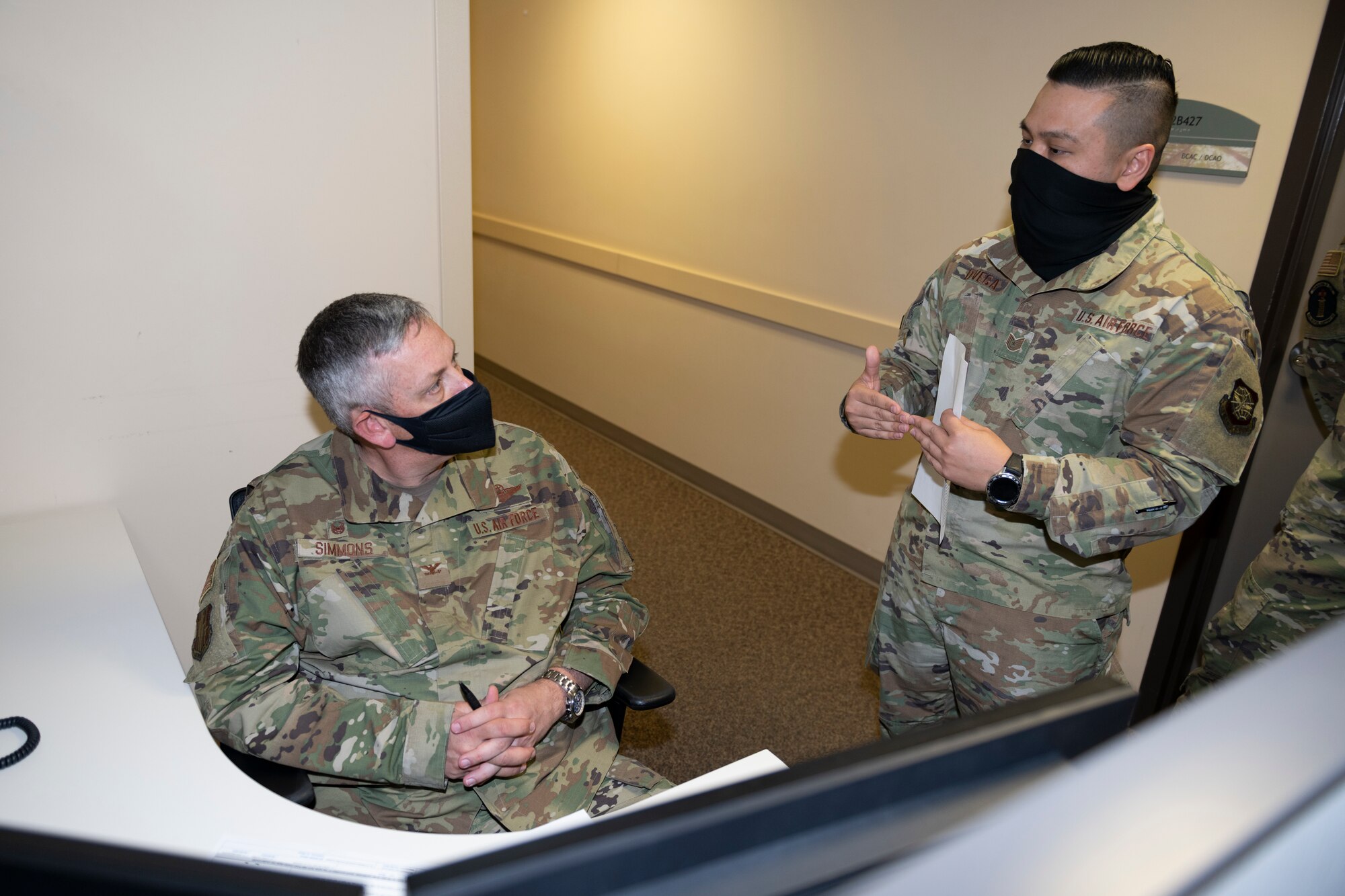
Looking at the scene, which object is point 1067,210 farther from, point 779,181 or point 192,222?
point 779,181

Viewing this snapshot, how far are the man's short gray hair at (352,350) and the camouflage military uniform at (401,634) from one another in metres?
0.12

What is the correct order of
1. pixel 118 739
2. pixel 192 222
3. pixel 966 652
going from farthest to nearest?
1. pixel 192 222
2. pixel 966 652
3. pixel 118 739

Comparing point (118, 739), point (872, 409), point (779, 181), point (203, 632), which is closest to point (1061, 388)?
point (872, 409)

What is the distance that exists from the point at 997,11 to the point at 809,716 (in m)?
2.14

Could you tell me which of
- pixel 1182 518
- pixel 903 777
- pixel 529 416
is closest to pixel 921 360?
pixel 1182 518

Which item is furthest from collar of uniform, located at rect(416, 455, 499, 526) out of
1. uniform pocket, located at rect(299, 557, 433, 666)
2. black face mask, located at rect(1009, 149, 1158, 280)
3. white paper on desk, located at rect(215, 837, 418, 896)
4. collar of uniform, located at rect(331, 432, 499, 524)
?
black face mask, located at rect(1009, 149, 1158, 280)

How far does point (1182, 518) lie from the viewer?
4.87ft

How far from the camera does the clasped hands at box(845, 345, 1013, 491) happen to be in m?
1.52

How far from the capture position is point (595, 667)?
1.56m

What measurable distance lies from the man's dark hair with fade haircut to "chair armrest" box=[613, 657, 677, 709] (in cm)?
119

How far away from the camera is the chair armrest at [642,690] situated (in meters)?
1.55

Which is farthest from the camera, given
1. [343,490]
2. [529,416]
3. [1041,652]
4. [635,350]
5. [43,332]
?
[529,416]

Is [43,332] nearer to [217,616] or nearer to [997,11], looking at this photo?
[217,616]

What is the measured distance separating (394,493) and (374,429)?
13cm
